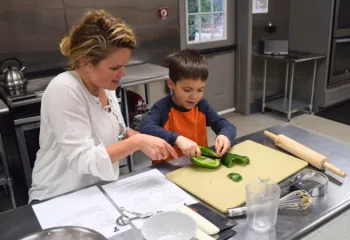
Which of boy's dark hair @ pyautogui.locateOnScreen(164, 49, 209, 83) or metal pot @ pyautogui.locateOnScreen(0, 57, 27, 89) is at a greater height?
boy's dark hair @ pyautogui.locateOnScreen(164, 49, 209, 83)

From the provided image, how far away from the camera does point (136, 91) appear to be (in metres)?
2.89

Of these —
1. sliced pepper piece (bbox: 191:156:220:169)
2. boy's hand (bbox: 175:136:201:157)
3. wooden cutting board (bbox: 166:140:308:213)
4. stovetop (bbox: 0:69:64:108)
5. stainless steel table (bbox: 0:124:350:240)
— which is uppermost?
stovetop (bbox: 0:69:64:108)

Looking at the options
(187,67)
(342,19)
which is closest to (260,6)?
(342,19)

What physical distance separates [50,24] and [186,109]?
5.02ft

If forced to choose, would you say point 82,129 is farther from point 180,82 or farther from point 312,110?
point 312,110

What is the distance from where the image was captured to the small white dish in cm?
74

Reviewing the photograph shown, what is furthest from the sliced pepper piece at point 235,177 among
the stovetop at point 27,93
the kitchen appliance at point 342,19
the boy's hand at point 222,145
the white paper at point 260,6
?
the kitchen appliance at point 342,19

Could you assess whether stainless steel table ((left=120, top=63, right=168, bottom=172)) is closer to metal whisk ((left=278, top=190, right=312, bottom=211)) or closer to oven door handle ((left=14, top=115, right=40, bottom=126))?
oven door handle ((left=14, top=115, right=40, bottom=126))

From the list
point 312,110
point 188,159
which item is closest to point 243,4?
point 312,110

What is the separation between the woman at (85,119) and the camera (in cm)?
102

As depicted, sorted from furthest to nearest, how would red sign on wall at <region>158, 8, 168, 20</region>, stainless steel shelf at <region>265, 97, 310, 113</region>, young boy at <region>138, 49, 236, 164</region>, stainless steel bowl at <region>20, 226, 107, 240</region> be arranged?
stainless steel shelf at <region>265, 97, 310, 113</region> → red sign on wall at <region>158, 8, 168, 20</region> → young boy at <region>138, 49, 236, 164</region> → stainless steel bowl at <region>20, 226, 107, 240</region>

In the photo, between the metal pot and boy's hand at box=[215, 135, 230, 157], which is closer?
boy's hand at box=[215, 135, 230, 157]

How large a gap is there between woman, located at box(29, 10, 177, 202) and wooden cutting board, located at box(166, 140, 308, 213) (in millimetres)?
110

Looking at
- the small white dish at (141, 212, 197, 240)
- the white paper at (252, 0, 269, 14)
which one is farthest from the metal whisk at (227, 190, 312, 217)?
the white paper at (252, 0, 269, 14)
